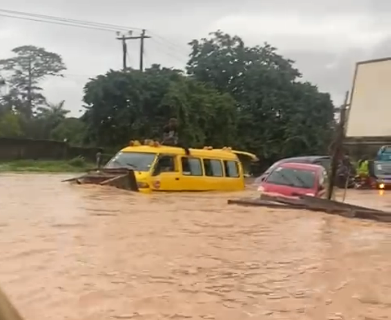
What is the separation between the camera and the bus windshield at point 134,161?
646 inches

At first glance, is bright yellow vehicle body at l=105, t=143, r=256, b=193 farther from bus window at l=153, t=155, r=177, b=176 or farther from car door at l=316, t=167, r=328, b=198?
car door at l=316, t=167, r=328, b=198

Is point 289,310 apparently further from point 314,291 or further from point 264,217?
point 264,217

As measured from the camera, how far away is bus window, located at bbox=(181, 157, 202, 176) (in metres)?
17.0

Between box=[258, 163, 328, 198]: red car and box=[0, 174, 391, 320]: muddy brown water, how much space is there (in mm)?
1633

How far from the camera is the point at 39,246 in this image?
30.6 ft

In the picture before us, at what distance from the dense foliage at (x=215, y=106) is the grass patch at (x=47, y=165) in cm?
147

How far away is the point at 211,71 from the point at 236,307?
1362 inches

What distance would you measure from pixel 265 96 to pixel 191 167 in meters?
21.7

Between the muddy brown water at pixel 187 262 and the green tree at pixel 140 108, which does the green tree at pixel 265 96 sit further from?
the muddy brown water at pixel 187 262

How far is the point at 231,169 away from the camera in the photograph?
19.2 meters

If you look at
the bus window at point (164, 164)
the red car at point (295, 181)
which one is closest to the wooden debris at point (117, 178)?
the bus window at point (164, 164)

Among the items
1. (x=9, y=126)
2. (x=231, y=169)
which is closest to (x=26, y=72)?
(x=9, y=126)

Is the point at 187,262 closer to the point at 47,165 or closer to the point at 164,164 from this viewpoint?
the point at 164,164

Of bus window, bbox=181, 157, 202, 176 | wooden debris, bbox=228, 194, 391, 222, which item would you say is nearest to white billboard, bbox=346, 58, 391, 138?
wooden debris, bbox=228, 194, 391, 222
